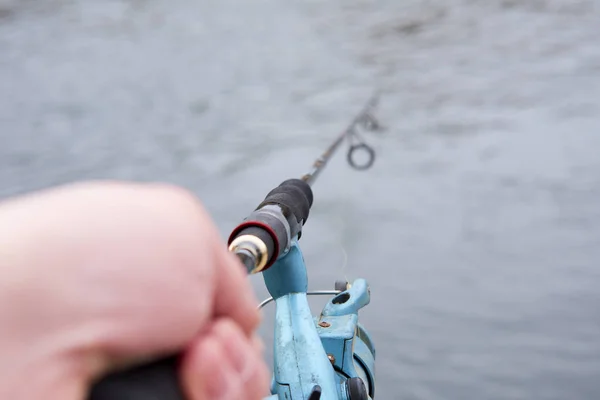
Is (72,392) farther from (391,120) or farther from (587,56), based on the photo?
(587,56)

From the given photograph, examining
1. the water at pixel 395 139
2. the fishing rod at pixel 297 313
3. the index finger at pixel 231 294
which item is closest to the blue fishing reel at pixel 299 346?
the fishing rod at pixel 297 313

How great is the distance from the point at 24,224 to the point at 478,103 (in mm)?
7609

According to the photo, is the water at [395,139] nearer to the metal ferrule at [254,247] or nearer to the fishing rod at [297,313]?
the fishing rod at [297,313]

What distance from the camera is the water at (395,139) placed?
3.52 m

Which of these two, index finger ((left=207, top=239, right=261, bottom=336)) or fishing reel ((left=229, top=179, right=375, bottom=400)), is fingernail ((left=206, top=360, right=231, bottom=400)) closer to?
index finger ((left=207, top=239, right=261, bottom=336))

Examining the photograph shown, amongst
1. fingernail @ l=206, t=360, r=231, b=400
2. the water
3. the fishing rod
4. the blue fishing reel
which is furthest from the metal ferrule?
the water

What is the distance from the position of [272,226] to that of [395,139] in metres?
5.87

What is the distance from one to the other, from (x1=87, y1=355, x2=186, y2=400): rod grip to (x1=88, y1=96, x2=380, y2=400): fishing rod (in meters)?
0.48

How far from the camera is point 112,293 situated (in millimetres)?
350

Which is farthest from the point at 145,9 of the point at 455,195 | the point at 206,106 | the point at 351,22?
the point at 455,195

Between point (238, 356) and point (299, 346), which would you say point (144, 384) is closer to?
point (238, 356)

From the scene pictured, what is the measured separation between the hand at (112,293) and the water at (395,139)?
9.71ft

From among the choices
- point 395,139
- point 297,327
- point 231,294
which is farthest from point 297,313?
point 395,139

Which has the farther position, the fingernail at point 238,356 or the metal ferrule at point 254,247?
the metal ferrule at point 254,247
